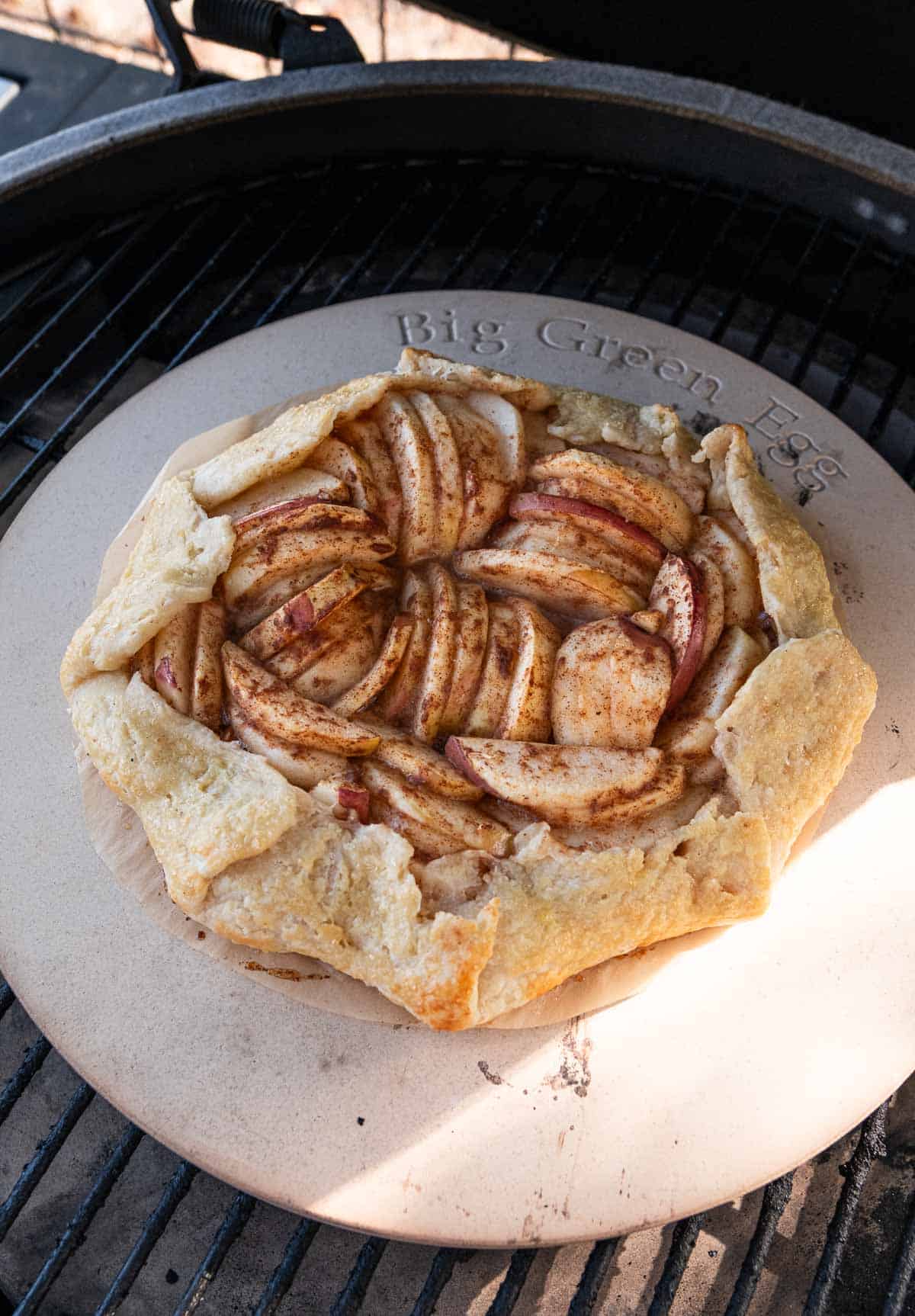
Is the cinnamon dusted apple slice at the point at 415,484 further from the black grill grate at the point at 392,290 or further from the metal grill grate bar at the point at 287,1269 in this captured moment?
the metal grill grate bar at the point at 287,1269

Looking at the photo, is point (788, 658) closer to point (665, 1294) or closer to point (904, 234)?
point (665, 1294)

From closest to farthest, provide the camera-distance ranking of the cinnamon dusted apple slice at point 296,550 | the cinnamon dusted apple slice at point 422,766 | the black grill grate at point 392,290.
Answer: the cinnamon dusted apple slice at point 422,766 → the black grill grate at point 392,290 → the cinnamon dusted apple slice at point 296,550

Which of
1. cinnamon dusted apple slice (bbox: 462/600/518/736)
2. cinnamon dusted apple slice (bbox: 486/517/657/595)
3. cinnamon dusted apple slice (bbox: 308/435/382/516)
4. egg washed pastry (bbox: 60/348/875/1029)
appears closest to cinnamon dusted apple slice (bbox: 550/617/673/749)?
egg washed pastry (bbox: 60/348/875/1029)

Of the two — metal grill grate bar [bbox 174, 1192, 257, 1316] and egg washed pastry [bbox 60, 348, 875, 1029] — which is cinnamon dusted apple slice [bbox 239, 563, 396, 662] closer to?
egg washed pastry [bbox 60, 348, 875, 1029]

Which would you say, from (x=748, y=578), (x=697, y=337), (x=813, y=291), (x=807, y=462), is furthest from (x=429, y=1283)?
(x=813, y=291)

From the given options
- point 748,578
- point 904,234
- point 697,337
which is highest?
point 904,234

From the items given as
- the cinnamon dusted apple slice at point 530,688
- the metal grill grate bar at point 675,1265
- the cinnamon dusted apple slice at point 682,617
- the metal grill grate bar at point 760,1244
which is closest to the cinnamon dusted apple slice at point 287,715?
the cinnamon dusted apple slice at point 530,688
